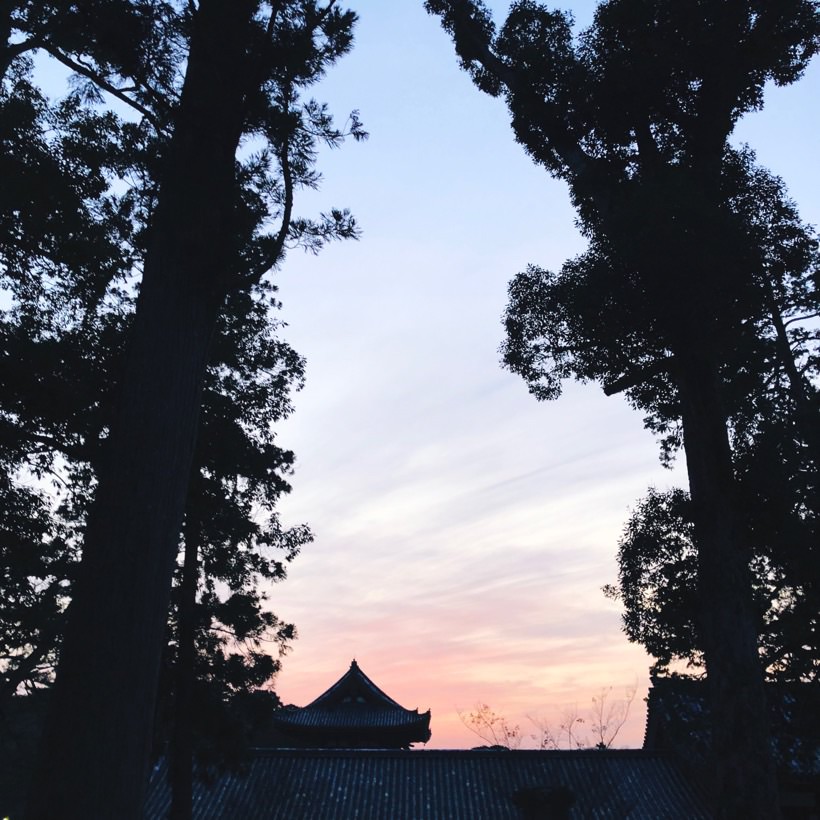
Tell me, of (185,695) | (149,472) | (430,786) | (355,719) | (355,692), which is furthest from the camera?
(355,692)

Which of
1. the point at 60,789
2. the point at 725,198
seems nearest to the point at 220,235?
the point at 60,789

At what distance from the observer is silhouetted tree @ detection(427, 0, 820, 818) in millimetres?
6297

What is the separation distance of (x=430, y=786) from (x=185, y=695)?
35.6 ft

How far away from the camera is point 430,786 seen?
21.4 metres

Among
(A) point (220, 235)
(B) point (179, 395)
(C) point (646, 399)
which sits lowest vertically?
(B) point (179, 395)

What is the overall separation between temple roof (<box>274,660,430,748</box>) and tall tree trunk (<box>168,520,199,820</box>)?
613 inches

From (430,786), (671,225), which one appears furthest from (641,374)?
(430,786)

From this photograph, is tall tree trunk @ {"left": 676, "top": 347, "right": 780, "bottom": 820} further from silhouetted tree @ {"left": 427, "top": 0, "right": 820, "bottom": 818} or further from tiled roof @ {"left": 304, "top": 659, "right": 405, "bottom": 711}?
tiled roof @ {"left": 304, "top": 659, "right": 405, "bottom": 711}

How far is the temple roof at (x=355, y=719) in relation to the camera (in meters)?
28.3

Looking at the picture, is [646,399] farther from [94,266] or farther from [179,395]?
[179,395]

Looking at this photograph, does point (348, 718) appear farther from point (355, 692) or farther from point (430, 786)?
point (430, 786)

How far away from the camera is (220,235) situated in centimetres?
420

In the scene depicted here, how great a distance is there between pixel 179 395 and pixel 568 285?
5940 millimetres

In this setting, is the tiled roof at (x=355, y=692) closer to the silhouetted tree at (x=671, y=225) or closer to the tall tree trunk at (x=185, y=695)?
the tall tree trunk at (x=185, y=695)
